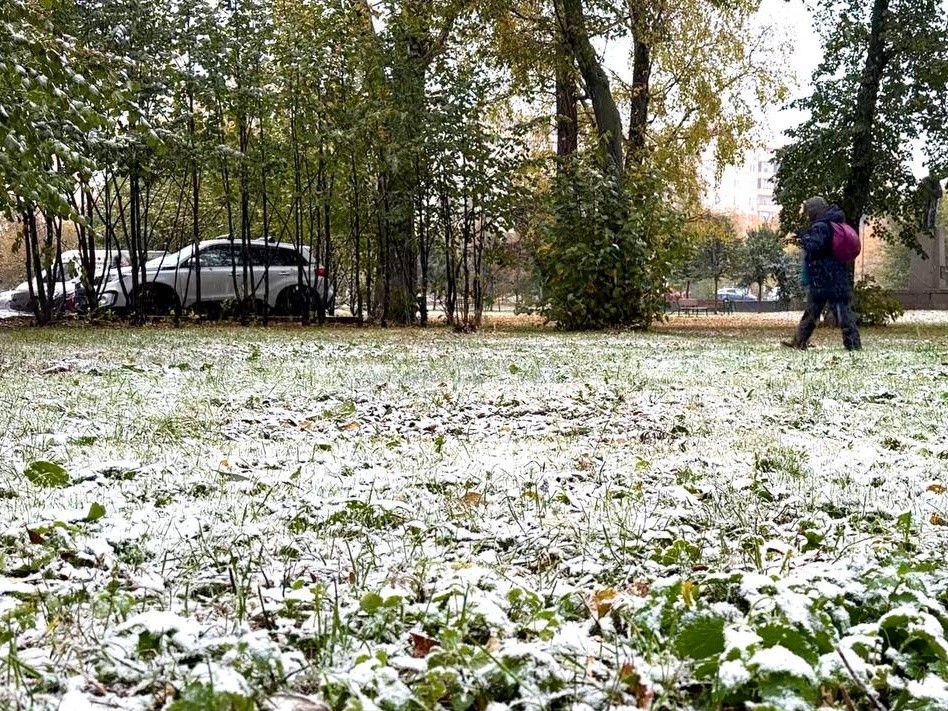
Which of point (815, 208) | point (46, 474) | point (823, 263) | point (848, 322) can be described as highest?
point (815, 208)

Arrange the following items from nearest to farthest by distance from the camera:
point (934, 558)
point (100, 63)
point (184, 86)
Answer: point (934, 558) → point (100, 63) → point (184, 86)

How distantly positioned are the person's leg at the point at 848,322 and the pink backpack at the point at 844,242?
577 mm

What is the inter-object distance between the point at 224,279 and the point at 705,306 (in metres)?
26.5

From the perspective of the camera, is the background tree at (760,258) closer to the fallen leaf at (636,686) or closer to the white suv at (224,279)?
the white suv at (224,279)

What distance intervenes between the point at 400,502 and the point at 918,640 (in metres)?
1.53

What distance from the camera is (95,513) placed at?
2.49m

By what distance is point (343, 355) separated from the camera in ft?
27.9

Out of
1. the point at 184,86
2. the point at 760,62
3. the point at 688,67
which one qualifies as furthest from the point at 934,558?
the point at 760,62

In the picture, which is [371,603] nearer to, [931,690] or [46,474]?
[931,690]

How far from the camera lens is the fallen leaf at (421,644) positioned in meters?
1.63

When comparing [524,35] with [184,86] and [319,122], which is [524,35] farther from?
[184,86]

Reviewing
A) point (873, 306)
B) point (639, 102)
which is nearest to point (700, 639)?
point (873, 306)

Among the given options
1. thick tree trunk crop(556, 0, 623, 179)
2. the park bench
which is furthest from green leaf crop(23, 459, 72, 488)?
the park bench

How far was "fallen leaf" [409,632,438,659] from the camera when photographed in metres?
1.63
